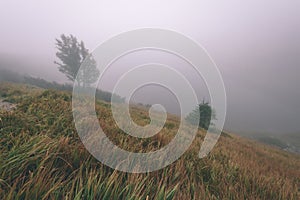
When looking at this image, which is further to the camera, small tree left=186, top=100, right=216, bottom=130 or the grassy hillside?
small tree left=186, top=100, right=216, bottom=130

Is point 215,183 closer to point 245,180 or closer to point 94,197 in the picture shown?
point 245,180

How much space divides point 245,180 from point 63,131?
3475mm

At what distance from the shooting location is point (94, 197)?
128 centimetres

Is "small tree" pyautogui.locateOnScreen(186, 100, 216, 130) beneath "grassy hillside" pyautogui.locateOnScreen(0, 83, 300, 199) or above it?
above

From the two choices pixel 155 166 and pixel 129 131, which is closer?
pixel 155 166

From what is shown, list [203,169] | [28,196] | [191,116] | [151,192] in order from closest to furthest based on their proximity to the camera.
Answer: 1. [28,196]
2. [151,192]
3. [203,169]
4. [191,116]

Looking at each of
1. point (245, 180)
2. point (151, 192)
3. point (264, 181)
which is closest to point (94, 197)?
point (151, 192)

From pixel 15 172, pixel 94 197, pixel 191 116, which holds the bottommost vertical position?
pixel 15 172

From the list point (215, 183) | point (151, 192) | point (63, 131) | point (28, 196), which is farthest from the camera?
point (63, 131)

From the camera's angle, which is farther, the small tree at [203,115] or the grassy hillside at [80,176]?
the small tree at [203,115]

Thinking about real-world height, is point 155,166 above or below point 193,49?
below

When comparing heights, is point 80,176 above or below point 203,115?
below

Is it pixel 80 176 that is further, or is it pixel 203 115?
pixel 203 115

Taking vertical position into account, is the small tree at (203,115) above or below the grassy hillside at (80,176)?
above
